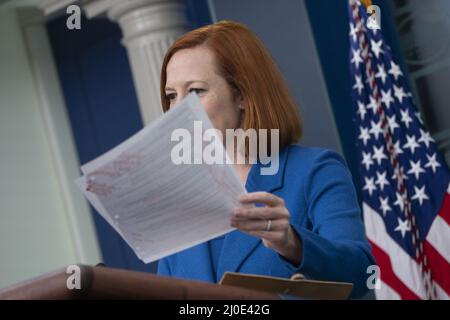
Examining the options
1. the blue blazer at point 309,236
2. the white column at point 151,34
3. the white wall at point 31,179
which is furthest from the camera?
the white wall at point 31,179

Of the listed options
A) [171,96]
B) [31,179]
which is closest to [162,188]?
[171,96]

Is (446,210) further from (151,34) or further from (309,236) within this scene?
(309,236)

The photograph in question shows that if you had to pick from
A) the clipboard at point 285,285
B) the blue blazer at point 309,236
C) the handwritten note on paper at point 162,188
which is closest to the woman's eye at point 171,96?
the blue blazer at point 309,236

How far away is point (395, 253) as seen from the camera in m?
3.66

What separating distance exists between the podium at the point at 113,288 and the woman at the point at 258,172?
29cm

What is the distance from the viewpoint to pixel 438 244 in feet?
→ 11.8

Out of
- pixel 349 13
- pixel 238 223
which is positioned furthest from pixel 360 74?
pixel 238 223

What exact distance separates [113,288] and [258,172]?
64cm

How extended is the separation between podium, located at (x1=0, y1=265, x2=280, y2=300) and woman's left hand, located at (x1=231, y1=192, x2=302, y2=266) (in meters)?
0.18

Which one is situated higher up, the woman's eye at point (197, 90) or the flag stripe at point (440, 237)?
the woman's eye at point (197, 90)

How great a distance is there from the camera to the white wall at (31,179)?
5004 millimetres

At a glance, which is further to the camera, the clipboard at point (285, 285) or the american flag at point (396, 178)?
the american flag at point (396, 178)

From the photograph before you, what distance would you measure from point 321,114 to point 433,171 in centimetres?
55

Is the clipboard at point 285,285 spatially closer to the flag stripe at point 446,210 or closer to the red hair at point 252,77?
the red hair at point 252,77
